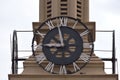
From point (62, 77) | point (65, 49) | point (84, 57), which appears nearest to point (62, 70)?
point (62, 77)

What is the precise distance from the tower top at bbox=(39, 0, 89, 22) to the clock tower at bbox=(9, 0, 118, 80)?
89 centimetres

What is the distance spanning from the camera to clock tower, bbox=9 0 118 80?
260 feet

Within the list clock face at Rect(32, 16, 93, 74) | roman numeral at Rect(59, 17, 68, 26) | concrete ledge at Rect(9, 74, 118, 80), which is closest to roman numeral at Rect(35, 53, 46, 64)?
clock face at Rect(32, 16, 93, 74)

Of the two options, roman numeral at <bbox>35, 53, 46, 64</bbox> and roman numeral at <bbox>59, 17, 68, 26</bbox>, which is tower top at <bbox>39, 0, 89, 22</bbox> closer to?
roman numeral at <bbox>59, 17, 68, 26</bbox>

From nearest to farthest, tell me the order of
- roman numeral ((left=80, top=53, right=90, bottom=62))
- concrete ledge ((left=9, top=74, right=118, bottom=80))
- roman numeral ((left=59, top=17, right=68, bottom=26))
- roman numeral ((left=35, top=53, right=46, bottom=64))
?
concrete ledge ((left=9, top=74, right=118, bottom=80)) → roman numeral ((left=80, top=53, right=90, bottom=62)) → roman numeral ((left=35, top=53, right=46, bottom=64)) → roman numeral ((left=59, top=17, right=68, bottom=26))

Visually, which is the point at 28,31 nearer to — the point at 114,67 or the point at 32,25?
the point at 32,25

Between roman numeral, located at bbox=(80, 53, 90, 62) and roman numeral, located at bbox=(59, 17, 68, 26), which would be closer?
roman numeral, located at bbox=(80, 53, 90, 62)

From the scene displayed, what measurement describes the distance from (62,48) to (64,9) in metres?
4.51

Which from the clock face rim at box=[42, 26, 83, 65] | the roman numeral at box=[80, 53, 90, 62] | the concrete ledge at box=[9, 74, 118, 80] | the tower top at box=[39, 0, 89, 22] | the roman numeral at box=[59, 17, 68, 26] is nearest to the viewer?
the concrete ledge at box=[9, 74, 118, 80]

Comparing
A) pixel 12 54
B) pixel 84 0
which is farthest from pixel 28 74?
pixel 84 0

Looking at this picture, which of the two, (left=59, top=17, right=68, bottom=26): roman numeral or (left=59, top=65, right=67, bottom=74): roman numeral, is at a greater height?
(left=59, top=17, right=68, bottom=26): roman numeral

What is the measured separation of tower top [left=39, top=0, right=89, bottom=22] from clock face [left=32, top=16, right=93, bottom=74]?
182cm

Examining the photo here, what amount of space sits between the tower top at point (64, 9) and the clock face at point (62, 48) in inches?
71.5

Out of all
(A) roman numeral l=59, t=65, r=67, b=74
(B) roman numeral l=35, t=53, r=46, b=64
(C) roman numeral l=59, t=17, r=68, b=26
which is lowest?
(A) roman numeral l=59, t=65, r=67, b=74
